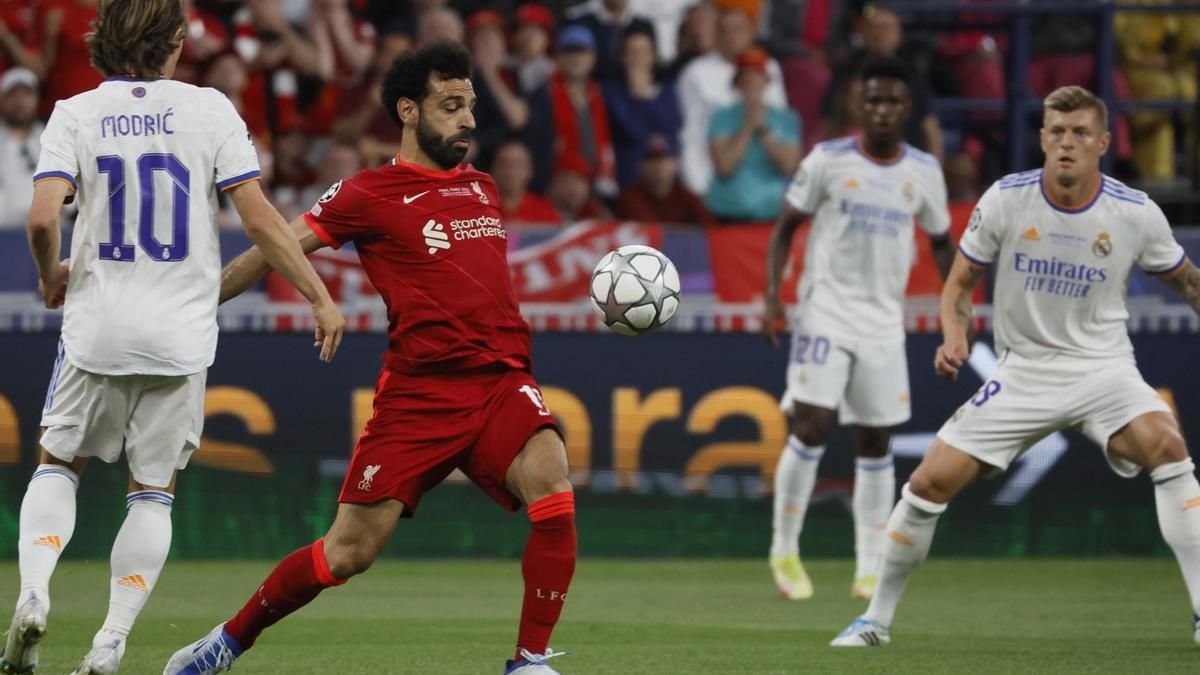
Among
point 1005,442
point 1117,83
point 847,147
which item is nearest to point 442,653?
point 1005,442

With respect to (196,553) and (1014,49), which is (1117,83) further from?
(196,553)

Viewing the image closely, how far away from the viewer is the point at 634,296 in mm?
6840

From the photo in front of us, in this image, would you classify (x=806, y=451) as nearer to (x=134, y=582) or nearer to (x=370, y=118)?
(x=134, y=582)

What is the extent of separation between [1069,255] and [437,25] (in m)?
7.44

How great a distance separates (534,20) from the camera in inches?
583

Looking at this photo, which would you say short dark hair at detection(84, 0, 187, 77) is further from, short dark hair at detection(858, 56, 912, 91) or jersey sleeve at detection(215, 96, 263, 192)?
short dark hair at detection(858, 56, 912, 91)

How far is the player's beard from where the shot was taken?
6.61 meters

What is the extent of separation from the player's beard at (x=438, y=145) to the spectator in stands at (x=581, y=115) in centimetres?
772

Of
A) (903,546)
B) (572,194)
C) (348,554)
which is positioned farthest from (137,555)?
(572,194)

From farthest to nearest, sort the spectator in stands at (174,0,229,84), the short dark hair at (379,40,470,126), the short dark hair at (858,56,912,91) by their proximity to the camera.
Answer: the spectator in stands at (174,0,229,84), the short dark hair at (858,56,912,91), the short dark hair at (379,40,470,126)

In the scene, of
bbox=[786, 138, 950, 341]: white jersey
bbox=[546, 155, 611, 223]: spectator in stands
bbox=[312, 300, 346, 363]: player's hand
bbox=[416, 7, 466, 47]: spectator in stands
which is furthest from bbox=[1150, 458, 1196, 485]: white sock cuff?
bbox=[416, 7, 466, 47]: spectator in stands

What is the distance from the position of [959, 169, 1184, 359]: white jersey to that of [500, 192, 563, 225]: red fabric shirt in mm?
5859

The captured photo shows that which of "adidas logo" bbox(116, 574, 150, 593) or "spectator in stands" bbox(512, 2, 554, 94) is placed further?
"spectator in stands" bbox(512, 2, 554, 94)

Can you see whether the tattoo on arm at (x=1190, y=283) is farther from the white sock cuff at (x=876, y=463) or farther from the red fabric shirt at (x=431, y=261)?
the red fabric shirt at (x=431, y=261)
